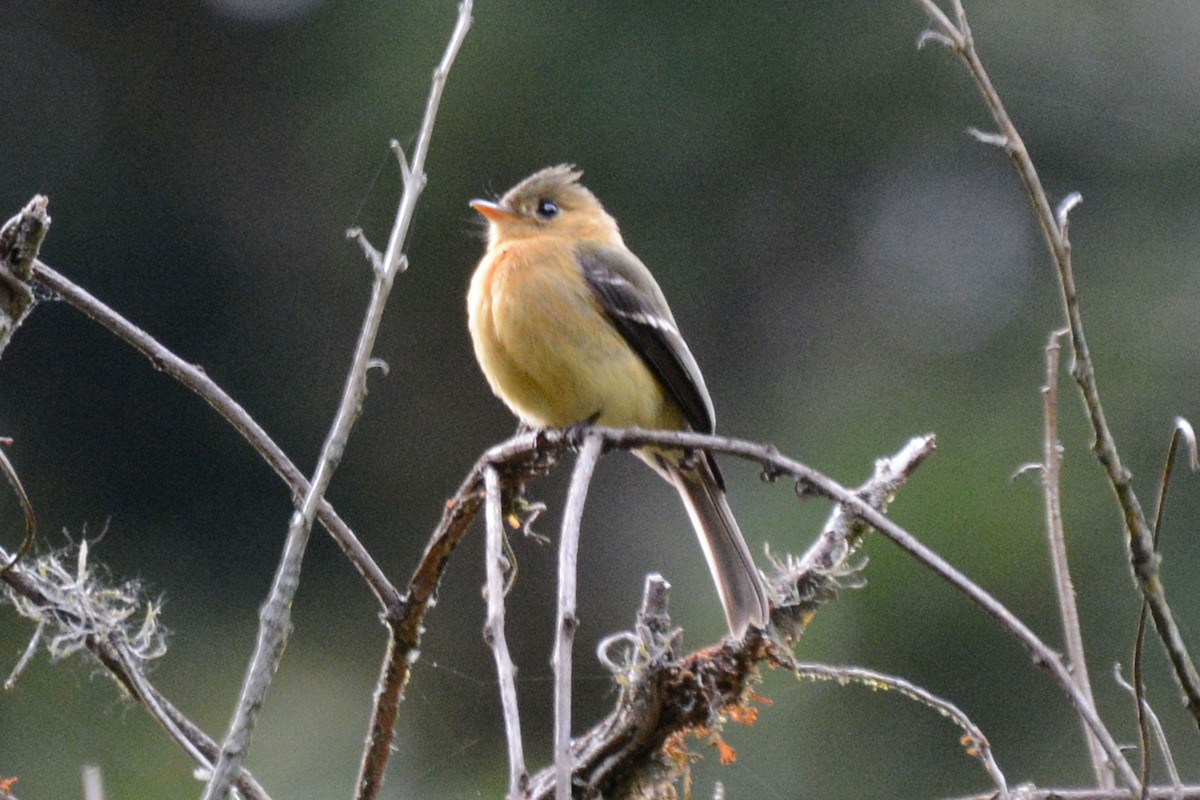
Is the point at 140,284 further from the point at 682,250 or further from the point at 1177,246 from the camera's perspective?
the point at 1177,246

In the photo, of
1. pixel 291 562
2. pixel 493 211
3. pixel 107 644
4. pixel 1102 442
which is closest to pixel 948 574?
pixel 1102 442

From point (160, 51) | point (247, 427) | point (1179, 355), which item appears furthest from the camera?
point (160, 51)

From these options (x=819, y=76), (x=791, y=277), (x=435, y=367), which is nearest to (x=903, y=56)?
(x=819, y=76)

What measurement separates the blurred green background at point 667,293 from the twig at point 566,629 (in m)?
7.80

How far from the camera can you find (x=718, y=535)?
4027 millimetres

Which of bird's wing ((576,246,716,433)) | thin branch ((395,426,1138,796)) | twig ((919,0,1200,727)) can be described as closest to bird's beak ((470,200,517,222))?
bird's wing ((576,246,716,433))

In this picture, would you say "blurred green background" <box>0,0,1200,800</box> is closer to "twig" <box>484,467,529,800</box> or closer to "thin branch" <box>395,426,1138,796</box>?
"thin branch" <box>395,426,1138,796</box>

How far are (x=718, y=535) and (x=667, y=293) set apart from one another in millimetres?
8655

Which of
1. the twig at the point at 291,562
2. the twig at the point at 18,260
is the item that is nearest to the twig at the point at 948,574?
the twig at the point at 291,562

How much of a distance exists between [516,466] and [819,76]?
11.6 metres

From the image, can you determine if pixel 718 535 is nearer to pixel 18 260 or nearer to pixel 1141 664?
pixel 1141 664

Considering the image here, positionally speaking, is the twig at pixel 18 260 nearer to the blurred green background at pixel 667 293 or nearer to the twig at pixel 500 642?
the twig at pixel 500 642

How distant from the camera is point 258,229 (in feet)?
44.0

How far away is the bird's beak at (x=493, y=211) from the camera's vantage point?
454 centimetres
